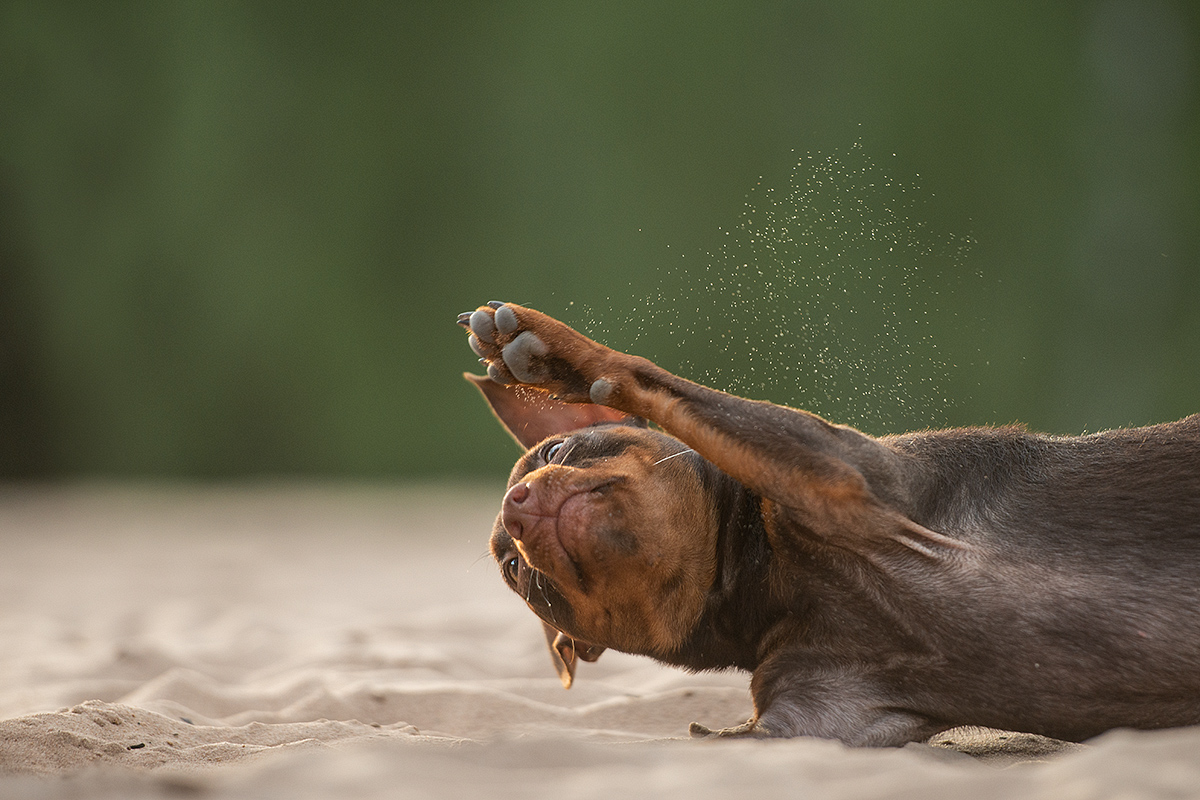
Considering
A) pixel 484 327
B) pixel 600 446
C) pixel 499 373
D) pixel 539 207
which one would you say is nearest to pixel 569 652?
pixel 600 446

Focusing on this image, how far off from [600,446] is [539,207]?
8.57 metres

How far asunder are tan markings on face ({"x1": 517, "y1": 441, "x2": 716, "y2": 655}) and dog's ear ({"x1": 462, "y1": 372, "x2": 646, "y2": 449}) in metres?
0.40

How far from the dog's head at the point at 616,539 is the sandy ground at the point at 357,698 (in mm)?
301

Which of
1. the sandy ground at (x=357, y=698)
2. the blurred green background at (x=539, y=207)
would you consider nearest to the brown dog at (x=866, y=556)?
the sandy ground at (x=357, y=698)

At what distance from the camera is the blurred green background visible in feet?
32.3

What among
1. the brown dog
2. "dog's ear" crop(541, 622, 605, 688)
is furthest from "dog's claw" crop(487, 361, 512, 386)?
"dog's ear" crop(541, 622, 605, 688)

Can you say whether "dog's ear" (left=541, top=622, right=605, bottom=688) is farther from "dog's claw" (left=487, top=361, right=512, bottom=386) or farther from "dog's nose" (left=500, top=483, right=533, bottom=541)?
"dog's claw" (left=487, top=361, right=512, bottom=386)

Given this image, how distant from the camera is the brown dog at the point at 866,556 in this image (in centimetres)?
238

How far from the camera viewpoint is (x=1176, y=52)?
9953 mm

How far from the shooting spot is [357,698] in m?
3.38

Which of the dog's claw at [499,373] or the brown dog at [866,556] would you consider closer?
the brown dog at [866,556]

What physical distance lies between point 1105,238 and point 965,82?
75.7 inches

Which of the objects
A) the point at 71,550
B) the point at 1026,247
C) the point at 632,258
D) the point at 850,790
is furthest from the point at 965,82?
the point at 850,790

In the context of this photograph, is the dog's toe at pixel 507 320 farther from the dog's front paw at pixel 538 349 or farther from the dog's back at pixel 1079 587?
the dog's back at pixel 1079 587
